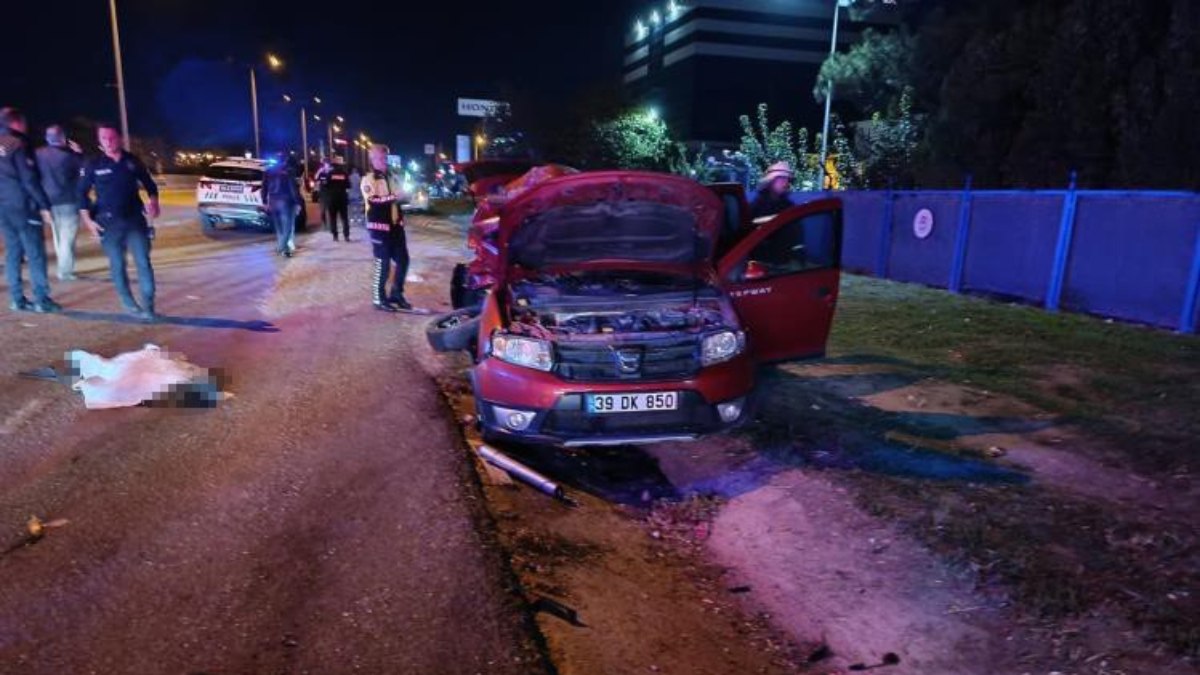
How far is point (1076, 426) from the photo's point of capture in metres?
5.68

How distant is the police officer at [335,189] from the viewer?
15414 millimetres

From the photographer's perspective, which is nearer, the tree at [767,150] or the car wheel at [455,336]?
the car wheel at [455,336]

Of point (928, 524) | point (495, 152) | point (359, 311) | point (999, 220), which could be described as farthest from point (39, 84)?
point (928, 524)

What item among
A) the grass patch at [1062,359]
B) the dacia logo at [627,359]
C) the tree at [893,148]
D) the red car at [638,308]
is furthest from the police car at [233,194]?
the tree at [893,148]

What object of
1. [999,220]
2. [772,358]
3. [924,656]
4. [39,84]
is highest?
[39,84]

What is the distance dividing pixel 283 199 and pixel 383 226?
220 inches

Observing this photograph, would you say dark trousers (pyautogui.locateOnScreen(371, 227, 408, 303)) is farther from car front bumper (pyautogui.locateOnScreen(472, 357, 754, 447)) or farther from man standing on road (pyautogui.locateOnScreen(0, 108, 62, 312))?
car front bumper (pyautogui.locateOnScreen(472, 357, 754, 447))

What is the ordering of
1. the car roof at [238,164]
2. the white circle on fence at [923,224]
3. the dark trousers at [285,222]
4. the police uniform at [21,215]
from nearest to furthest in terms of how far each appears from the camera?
the police uniform at [21,215]
the dark trousers at [285,222]
the white circle on fence at [923,224]
the car roof at [238,164]

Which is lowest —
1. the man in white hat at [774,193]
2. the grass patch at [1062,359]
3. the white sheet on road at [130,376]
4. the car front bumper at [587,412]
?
the grass patch at [1062,359]

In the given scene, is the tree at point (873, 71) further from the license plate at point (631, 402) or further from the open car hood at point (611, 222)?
the license plate at point (631, 402)

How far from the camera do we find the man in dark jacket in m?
13.0

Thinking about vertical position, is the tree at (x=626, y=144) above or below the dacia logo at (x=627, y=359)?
above

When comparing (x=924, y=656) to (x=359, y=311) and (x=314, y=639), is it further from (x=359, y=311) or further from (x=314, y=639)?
(x=359, y=311)

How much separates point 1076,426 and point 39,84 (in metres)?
62.2
